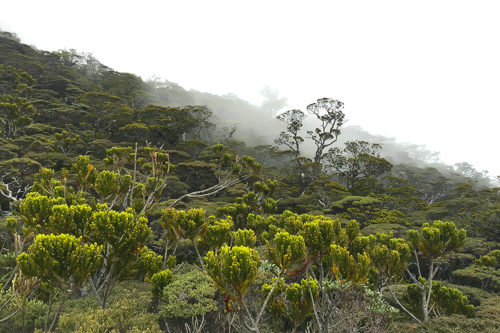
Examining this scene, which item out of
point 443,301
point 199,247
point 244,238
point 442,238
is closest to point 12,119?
point 199,247

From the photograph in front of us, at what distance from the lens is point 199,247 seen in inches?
344

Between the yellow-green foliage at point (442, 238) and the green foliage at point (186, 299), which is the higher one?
the yellow-green foliage at point (442, 238)

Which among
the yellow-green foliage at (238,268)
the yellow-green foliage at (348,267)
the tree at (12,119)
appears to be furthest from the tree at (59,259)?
the tree at (12,119)

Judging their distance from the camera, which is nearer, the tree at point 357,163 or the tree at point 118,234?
the tree at point 118,234

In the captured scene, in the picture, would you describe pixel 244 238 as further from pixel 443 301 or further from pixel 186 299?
pixel 443 301

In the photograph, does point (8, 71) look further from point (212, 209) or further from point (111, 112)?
point (212, 209)

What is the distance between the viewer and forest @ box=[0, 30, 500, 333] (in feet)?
15.7

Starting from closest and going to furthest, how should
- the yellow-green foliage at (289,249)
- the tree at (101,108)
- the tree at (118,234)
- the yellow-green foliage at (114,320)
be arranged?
the yellow-green foliage at (289,249)
the tree at (118,234)
the yellow-green foliage at (114,320)
the tree at (101,108)

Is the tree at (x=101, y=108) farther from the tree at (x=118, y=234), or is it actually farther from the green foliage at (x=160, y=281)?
the tree at (x=118, y=234)

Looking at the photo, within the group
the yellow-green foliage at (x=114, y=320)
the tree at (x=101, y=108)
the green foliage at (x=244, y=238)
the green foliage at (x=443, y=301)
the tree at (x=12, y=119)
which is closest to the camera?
the yellow-green foliage at (x=114, y=320)

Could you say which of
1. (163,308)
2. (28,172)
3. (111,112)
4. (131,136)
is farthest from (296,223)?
(111,112)

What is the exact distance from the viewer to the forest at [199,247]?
15.7 ft

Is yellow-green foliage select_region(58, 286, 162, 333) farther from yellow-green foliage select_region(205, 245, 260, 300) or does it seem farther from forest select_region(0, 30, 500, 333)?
yellow-green foliage select_region(205, 245, 260, 300)

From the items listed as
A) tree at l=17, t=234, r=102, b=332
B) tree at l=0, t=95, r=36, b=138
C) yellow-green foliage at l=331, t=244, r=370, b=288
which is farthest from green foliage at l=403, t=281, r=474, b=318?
tree at l=0, t=95, r=36, b=138
